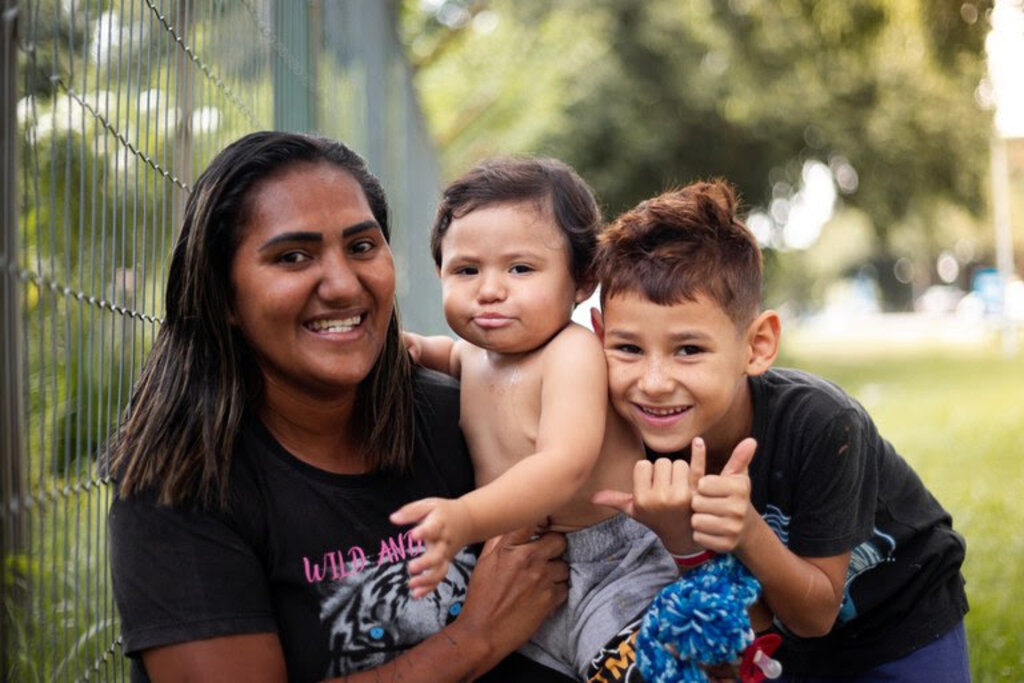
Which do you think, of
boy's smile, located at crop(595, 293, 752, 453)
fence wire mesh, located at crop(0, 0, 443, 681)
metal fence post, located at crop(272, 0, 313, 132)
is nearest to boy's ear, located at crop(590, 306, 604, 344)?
boy's smile, located at crop(595, 293, 752, 453)

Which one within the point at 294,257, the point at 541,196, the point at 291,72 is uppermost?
the point at 291,72

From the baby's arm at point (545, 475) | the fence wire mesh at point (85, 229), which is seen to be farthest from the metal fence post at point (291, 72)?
the baby's arm at point (545, 475)

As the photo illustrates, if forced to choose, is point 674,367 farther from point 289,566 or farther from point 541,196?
point 289,566

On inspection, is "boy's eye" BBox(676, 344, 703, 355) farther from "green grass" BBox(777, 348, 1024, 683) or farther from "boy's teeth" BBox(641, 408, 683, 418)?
"green grass" BBox(777, 348, 1024, 683)

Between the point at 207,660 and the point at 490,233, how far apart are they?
41.2 inches

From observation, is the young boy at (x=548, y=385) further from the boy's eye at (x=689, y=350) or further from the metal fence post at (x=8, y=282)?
the metal fence post at (x=8, y=282)

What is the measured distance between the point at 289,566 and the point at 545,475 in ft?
1.61

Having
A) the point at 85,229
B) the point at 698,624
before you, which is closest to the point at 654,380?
the point at 698,624

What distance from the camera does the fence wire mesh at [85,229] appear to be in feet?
6.62

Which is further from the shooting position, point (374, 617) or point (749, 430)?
point (749, 430)

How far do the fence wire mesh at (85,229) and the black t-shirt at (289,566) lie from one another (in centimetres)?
17

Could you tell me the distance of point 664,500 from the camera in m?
2.35

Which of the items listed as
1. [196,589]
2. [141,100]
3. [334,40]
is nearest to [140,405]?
[196,589]

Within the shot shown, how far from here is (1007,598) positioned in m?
5.38
